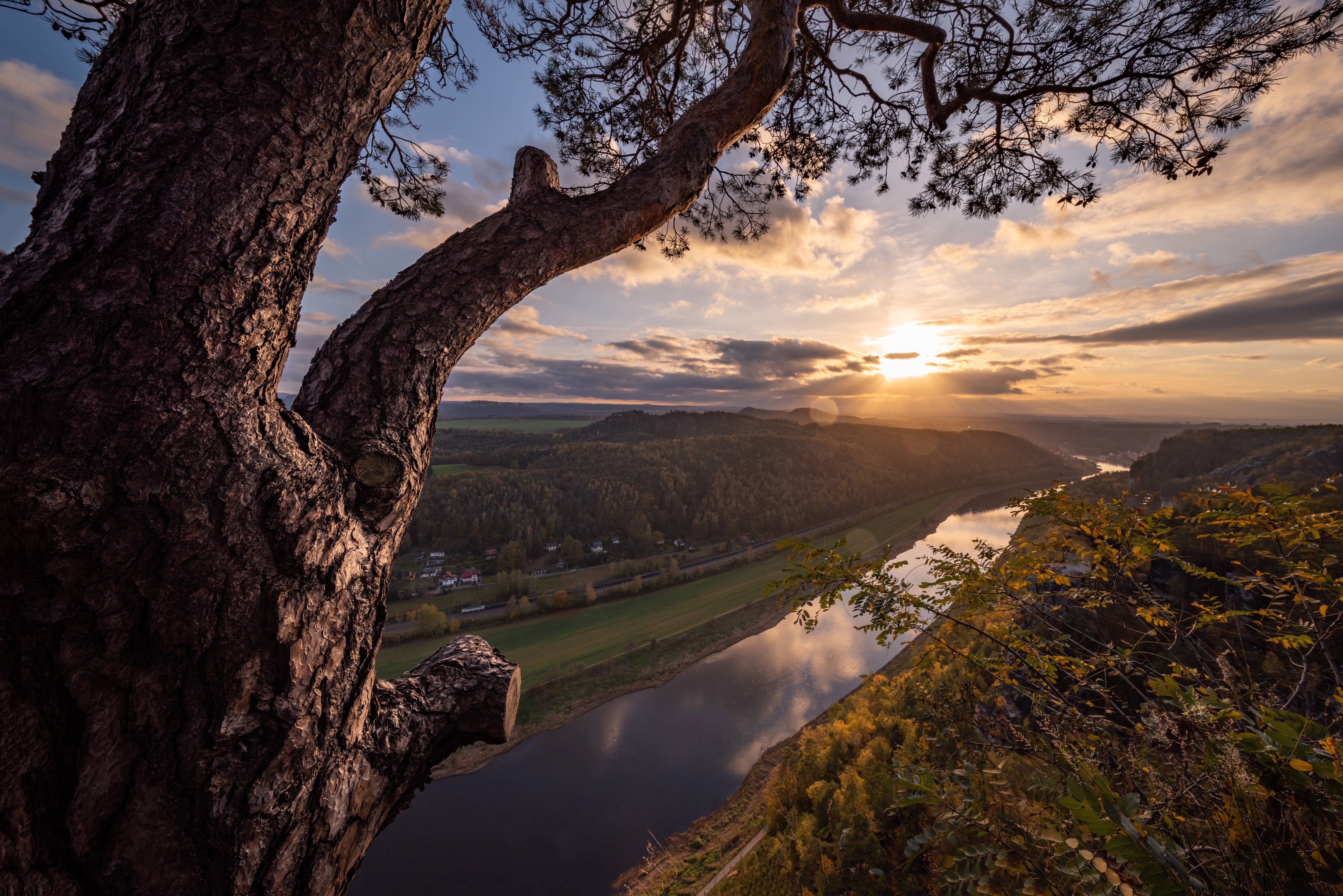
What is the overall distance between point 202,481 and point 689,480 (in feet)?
214

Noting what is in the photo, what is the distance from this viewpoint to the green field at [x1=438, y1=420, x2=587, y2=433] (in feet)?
404

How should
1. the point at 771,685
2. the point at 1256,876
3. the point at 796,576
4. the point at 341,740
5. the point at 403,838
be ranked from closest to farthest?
the point at 341,740
the point at 1256,876
the point at 796,576
the point at 403,838
the point at 771,685

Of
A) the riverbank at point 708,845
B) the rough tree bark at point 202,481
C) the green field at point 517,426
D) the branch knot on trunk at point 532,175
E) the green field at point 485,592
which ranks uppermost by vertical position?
the branch knot on trunk at point 532,175

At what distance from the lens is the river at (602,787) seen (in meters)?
16.2

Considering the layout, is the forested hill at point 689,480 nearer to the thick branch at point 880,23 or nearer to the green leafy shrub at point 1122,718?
the green leafy shrub at point 1122,718

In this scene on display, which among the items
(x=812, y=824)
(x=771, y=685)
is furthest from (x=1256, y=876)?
(x=771, y=685)

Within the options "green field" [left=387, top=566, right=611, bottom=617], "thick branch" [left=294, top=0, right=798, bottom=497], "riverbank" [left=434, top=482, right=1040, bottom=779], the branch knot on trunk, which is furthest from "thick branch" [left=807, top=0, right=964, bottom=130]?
"green field" [left=387, top=566, right=611, bottom=617]

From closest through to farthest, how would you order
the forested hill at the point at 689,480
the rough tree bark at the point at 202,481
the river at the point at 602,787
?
the rough tree bark at the point at 202,481
the river at the point at 602,787
the forested hill at the point at 689,480

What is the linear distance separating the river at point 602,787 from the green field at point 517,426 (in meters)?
99.0

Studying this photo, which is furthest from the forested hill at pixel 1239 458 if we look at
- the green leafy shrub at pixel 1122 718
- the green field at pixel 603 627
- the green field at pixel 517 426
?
the green field at pixel 517 426

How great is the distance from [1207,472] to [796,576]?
2543 inches

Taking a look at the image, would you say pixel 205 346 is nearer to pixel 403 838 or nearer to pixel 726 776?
pixel 726 776

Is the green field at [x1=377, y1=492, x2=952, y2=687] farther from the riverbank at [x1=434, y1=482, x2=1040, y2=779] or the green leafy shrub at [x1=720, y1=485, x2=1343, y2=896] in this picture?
the green leafy shrub at [x1=720, y1=485, x2=1343, y2=896]

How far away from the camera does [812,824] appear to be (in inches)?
368
